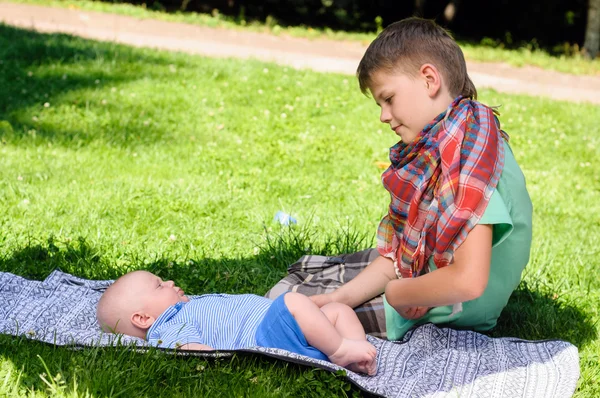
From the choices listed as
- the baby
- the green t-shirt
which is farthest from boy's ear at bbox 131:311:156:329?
the green t-shirt

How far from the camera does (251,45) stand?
12453 millimetres

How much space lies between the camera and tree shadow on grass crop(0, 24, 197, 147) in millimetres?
6211

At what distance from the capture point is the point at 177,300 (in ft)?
10.6

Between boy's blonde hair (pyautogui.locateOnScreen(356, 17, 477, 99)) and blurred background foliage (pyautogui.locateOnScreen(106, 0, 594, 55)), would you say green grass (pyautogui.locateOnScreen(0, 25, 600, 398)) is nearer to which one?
boy's blonde hair (pyautogui.locateOnScreen(356, 17, 477, 99))

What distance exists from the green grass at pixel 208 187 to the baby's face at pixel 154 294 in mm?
365

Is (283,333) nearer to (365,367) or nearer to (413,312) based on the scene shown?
(365,367)

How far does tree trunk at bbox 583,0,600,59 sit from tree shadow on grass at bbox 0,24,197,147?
880cm

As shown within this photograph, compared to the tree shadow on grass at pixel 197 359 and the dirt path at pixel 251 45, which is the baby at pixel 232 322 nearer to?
the tree shadow on grass at pixel 197 359

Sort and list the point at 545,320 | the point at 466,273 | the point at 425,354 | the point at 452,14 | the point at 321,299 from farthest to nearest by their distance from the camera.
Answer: the point at 452,14 < the point at 545,320 < the point at 321,299 < the point at 425,354 < the point at 466,273

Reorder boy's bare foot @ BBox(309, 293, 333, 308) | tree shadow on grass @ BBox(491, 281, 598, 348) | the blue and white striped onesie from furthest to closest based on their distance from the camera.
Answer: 1. tree shadow on grass @ BBox(491, 281, 598, 348)
2. boy's bare foot @ BBox(309, 293, 333, 308)
3. the blue and white striped onesie

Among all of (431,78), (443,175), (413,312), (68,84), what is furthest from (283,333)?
(68,84)

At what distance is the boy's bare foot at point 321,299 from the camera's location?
10.7ft

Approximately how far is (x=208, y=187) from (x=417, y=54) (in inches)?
112

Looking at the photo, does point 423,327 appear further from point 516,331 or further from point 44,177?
point 44,177
